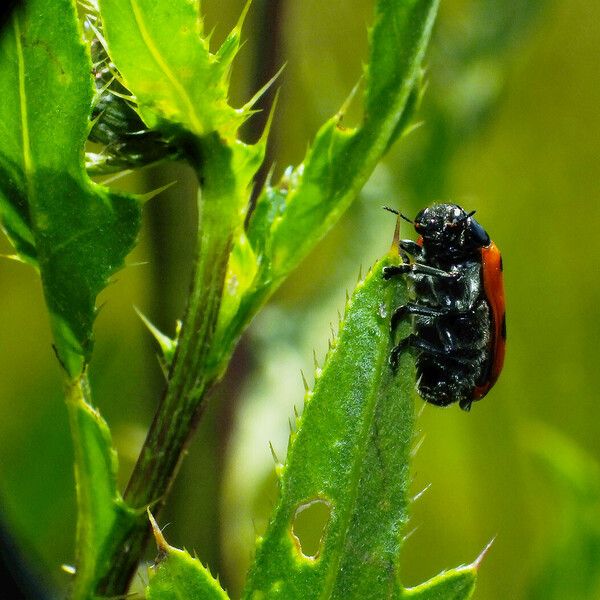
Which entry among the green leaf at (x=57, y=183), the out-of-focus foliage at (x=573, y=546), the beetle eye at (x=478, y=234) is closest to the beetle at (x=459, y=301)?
the beetle eye at (x=478, y=234)

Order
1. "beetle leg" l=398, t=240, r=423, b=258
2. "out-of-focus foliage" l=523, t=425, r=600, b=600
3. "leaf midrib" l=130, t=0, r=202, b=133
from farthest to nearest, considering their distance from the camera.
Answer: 1. "out-of-focus foliage" l=523, t=425, r=600, b=600
2. "beetle leg" l=398, t=240, r=423, b=258
3. "leaf midrib" l=130, t=0, r=202, b=133

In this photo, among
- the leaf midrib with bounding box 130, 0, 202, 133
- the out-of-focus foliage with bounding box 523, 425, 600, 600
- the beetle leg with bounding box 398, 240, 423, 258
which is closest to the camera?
the leaf midrib with bounding box 130, 0, 202, 133

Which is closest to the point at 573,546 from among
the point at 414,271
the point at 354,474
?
the point at 414,271

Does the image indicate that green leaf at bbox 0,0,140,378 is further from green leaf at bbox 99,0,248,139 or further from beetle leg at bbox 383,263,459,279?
beetle leg at bbox 383,263,459,279

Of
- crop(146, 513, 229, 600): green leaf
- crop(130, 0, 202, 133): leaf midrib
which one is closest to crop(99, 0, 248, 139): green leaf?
crop(130, 0, 202, 133): leaf midrib

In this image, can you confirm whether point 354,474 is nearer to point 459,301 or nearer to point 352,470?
point 352,470

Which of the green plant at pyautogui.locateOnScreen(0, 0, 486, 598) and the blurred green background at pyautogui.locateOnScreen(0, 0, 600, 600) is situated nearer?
the green plant at pyautogui.locateOnScreen(0, 0, 486, 598)

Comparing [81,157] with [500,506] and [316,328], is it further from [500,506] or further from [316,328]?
[500,506]
